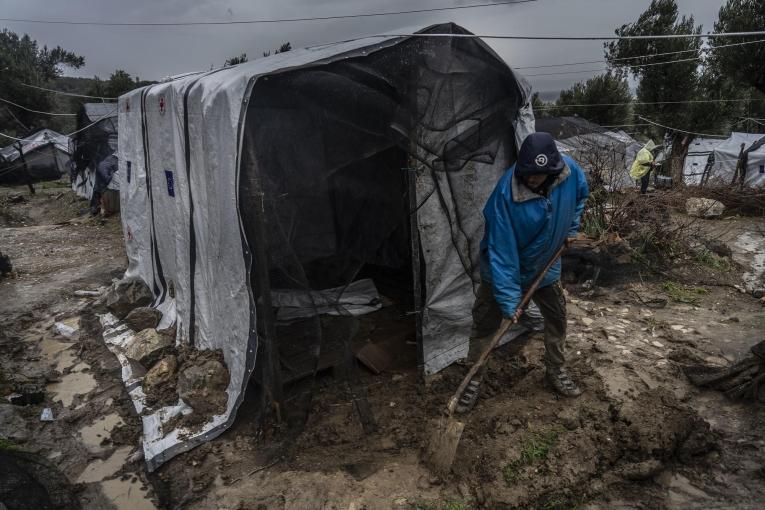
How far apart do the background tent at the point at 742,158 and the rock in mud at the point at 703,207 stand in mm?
3067

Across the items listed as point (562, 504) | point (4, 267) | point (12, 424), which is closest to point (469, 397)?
point (562, 504)

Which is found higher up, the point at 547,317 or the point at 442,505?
the point at 547,317

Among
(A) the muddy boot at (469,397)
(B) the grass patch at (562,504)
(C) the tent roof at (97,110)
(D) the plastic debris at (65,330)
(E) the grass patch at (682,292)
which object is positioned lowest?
(D) the plastic debris at (65,330)

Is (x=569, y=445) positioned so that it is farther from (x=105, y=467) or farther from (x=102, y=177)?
(x=102, y=177)

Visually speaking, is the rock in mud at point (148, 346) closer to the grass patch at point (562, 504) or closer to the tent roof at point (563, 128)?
the grass patch at point (562, 504)

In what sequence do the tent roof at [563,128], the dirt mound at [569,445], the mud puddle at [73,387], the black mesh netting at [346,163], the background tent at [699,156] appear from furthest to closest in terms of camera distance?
the background tent at [699,156] < the tent roof at [563,128] < the mud puddle at [73,387] < the black mesh netting at [346,163] < the dirt mound at [569,445]

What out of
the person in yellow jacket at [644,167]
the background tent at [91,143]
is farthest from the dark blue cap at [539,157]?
the background tent at [91,143]

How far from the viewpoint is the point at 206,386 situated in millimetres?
3785

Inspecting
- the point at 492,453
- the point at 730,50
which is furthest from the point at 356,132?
the point at 730,50

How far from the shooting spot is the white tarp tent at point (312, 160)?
3.35m

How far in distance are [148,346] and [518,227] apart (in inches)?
147

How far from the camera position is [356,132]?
12.8 ft

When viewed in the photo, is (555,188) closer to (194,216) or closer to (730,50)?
(194,216)

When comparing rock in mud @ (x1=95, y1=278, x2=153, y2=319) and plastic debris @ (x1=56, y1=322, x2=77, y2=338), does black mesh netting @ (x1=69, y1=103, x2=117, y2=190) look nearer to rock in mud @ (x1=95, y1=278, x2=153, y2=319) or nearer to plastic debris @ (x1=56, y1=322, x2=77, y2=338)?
rock in mud @ (x1=95, y1=278, x2=153, y2=319)
